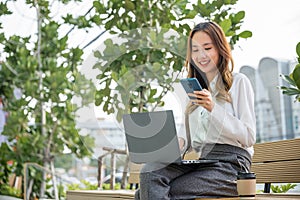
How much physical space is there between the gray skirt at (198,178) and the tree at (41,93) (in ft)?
8.41

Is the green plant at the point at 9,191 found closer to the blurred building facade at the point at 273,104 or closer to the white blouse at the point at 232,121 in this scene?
the blurred building facade at the point at 273,104

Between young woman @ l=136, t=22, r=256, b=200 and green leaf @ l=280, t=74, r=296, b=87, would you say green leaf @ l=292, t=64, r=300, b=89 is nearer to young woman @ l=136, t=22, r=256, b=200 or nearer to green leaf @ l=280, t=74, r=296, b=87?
green leaf @ l=280, t=74, r=296, b=87

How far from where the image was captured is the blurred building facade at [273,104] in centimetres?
359

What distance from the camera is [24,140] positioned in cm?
437

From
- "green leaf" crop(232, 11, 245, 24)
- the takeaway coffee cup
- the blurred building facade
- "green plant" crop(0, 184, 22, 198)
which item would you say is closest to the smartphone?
the takeaway coffee cup

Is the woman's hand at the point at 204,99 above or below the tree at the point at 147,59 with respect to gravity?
below

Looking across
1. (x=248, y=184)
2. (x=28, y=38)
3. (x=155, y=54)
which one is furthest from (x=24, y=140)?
(x=248, y=184)

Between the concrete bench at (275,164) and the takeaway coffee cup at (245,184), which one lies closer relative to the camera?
the takeaway coffee cup at (245,184)

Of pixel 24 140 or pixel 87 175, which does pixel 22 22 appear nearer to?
pixel 24 140

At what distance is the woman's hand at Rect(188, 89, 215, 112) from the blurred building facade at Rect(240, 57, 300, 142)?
177 centimetres

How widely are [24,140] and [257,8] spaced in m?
2.16

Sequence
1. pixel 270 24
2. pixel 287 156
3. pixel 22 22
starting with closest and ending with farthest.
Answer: pixel 287 156 < pixel 270 24 < pixel 22 22

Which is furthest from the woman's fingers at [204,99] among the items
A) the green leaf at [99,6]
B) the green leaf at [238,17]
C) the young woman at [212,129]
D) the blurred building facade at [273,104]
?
the green leaf at [99,6]

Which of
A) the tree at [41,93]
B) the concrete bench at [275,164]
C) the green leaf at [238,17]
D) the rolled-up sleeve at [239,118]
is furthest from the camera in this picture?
the tree at [41,93]
